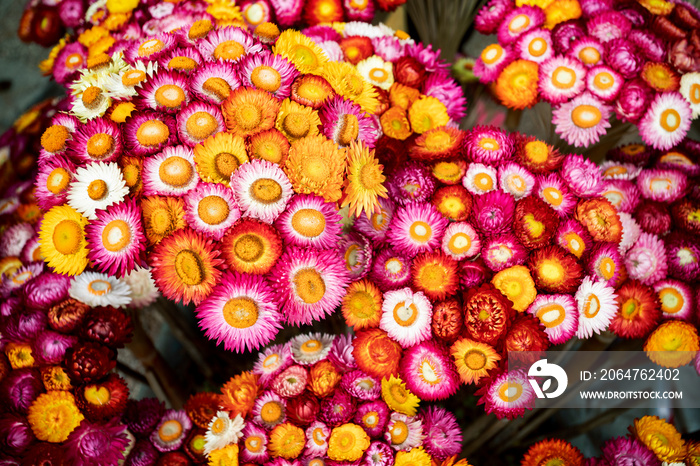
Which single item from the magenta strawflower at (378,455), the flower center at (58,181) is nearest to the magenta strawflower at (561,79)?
the magenta strawflower at (378,455)

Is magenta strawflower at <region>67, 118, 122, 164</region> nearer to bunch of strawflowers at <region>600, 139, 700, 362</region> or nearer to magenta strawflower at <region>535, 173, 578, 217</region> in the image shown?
magenta strawflower at <region>535, 173, 578, 217</region>

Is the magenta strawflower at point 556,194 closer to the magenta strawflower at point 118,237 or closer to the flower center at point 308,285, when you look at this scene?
the flower center at point 308,285

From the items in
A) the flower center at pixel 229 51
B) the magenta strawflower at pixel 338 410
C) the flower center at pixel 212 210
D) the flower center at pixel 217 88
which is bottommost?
the magenta strawflower at pixel 338 410

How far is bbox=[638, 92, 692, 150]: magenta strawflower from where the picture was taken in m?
0.71

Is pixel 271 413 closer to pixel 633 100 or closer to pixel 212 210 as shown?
pixel 212 210

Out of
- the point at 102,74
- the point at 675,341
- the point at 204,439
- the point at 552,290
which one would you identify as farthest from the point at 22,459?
the point at 675,341

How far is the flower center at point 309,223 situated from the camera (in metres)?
0.49

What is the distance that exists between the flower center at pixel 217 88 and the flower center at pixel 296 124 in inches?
3.1

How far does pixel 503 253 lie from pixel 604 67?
1.28 ft

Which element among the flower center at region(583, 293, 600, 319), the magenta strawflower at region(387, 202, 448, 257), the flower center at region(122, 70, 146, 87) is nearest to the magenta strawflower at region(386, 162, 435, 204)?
the magenta strawflower at region(387, 202, 448, 257)

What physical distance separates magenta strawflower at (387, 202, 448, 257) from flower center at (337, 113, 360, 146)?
0.12 m

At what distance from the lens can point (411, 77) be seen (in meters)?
0.73

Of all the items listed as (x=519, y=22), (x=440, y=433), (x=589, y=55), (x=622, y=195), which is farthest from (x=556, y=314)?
(x=519, y=22)

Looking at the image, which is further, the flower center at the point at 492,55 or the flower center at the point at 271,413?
the flower center at the point at 492,55
